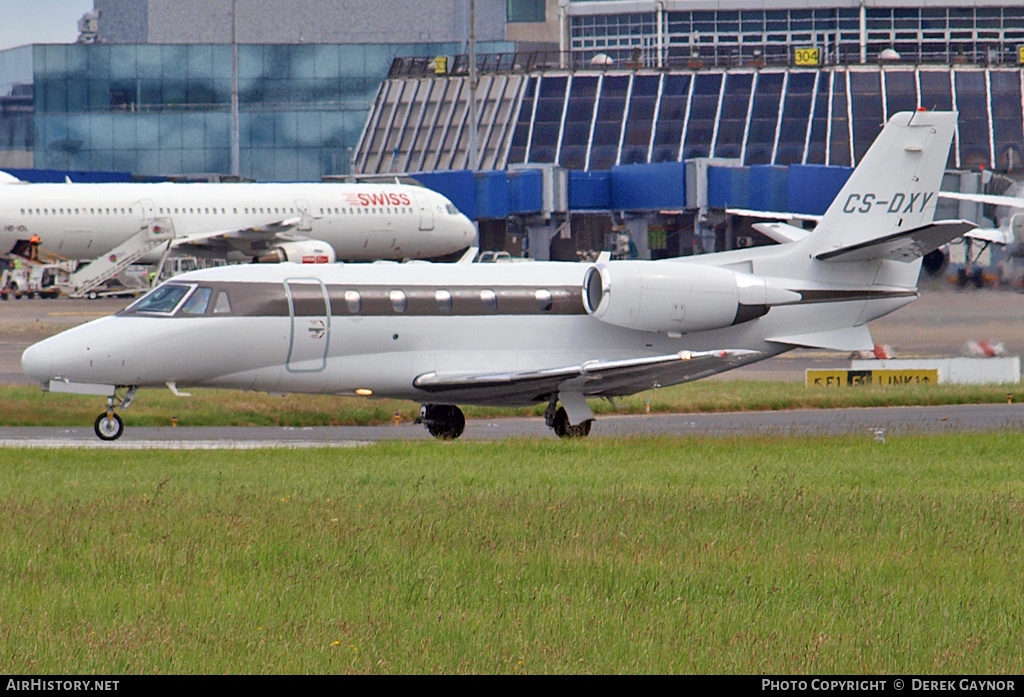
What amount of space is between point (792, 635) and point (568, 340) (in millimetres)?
14980

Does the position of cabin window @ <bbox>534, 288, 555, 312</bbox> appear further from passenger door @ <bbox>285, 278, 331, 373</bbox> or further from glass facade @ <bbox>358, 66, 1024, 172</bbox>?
glass facade @ <bbox>358, 66, 1024, 172</bbox>

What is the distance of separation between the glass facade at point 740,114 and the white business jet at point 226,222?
22.8m

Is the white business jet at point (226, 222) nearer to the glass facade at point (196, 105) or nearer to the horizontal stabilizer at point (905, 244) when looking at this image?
the horizontal stabilizer at point (905, 244)

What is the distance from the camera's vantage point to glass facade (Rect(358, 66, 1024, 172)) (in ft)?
274

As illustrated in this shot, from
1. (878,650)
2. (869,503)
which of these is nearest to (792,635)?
(878,650)

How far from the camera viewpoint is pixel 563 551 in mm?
12438

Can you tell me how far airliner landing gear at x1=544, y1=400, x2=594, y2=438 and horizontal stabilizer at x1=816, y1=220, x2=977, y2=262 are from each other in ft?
16.9

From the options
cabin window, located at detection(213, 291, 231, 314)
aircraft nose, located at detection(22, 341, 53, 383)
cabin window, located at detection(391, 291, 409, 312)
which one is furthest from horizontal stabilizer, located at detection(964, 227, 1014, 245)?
aircraft nose, located at detection(22, 341, 53, 383)

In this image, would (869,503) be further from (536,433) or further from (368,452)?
(536,433)

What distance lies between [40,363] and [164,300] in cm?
219

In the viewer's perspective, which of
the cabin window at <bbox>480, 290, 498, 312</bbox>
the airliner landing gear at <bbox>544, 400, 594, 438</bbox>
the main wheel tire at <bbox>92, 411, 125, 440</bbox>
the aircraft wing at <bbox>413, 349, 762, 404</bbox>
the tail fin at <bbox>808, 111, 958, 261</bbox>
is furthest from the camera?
the tail fin at <bbox>808, 111, 958, 261</bbox>

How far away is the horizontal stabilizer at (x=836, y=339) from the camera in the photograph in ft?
82.4

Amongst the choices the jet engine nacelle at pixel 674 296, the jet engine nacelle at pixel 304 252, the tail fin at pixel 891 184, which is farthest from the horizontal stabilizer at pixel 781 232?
the jet engine nacelle at pixel 304 252

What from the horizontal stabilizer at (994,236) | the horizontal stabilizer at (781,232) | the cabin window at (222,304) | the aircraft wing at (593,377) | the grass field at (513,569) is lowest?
the grass field at (513,569)
